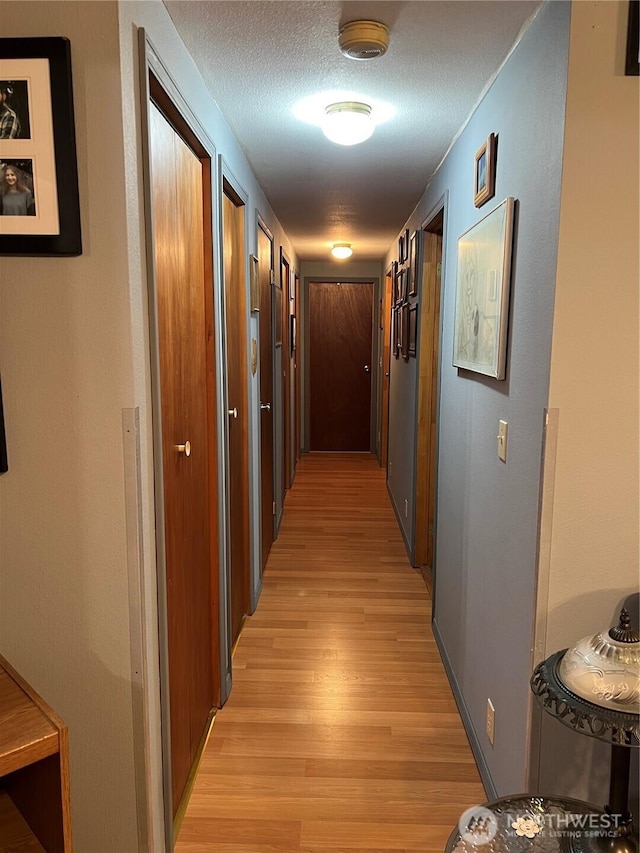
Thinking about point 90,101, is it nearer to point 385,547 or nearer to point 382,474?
point 385,547

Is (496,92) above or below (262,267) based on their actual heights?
above

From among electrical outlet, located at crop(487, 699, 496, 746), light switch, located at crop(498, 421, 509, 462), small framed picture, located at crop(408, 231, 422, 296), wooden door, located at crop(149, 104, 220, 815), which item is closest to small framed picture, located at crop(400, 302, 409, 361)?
small framed picture, located at crop(408, 231, 422, 296)

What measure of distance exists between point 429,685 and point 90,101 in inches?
94.2

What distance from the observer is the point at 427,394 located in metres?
3.74

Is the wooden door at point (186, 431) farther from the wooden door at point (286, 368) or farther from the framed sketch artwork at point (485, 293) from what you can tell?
the wooden door at point (286, 368)

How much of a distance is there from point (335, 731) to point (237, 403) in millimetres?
1444

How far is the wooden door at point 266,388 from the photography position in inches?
142

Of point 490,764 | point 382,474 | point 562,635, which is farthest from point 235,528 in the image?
point 382,474

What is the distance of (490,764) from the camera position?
2.01 metres

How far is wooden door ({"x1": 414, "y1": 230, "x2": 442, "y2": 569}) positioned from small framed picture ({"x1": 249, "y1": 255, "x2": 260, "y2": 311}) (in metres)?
0.95

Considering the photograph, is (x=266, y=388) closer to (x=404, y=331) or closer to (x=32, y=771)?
(x=404, y=331)

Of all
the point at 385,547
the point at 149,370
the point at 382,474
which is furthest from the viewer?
the point at 382,474

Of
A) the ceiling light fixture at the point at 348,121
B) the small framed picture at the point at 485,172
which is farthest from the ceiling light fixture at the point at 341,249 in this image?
the small framed picture at the point at 485,172

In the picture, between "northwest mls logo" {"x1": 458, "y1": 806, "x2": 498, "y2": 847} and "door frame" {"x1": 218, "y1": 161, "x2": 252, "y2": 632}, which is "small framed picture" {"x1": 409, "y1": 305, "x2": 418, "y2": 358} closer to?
"door frame" {"x1": 218, "y1": 161, "x2": 252, "y2": 632}
